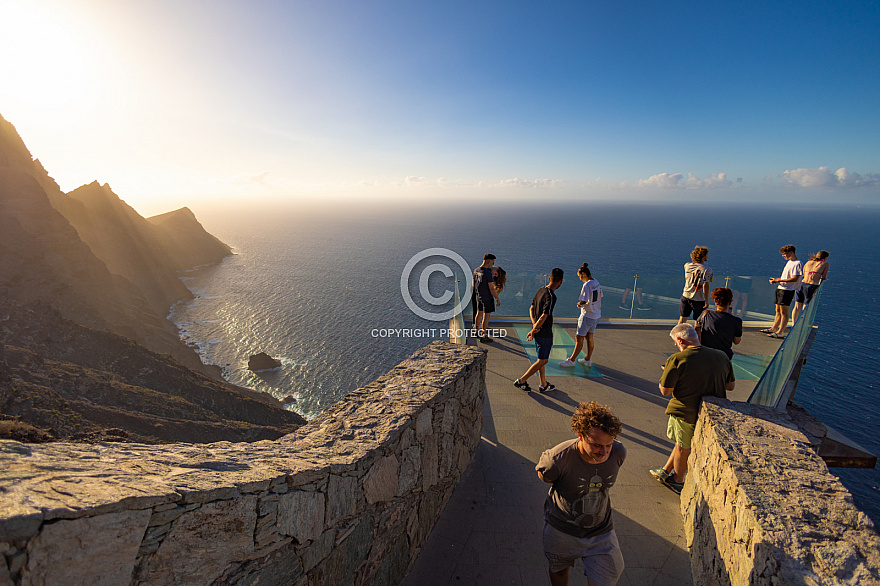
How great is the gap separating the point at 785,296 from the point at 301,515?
35.2 feet

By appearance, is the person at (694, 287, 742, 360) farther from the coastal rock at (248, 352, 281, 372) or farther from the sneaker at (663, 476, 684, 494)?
the coastal rock at (248, 352, 281, 372)

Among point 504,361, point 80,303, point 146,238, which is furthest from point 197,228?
point 504,361

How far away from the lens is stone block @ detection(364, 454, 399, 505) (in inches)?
112

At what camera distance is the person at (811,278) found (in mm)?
8469

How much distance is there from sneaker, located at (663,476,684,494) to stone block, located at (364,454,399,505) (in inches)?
122

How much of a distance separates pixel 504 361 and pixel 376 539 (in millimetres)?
4859

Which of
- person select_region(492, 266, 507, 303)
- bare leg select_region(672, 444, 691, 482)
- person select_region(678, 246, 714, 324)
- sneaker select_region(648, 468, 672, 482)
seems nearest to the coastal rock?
person select_region(492, 266, 507, 303)

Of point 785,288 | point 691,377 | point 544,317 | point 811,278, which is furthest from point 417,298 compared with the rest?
point 691,377

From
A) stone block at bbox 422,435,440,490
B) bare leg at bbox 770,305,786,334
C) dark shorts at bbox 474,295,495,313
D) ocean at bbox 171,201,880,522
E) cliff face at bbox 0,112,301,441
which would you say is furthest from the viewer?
ocean at bbox 171,201,880,522

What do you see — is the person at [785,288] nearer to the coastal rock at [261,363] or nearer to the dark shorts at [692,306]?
the dark shorts at [692,306]

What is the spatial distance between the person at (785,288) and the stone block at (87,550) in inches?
422

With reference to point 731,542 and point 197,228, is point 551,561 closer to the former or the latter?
point 731,542

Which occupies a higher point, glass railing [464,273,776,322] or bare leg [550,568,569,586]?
glass railing [464,273,776,322]

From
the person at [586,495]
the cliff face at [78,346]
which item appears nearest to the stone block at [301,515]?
the person at [586,495]
